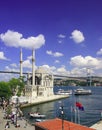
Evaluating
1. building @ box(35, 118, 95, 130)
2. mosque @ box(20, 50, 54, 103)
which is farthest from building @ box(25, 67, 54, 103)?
building @ box(35, 118, 95, 130)

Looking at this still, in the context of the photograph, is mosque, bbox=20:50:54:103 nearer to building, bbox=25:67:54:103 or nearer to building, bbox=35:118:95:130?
building, bbox=25:67:54:103

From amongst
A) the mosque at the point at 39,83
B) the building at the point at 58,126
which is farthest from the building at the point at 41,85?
the building at the point at 58,126

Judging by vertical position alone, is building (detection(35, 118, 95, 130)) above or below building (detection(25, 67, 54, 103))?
below

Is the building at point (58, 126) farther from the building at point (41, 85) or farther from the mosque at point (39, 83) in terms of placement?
the building at point (41, 85)

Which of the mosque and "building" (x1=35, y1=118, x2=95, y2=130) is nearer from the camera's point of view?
"building" (x1=35, y1=118, x2=95, y2=130)

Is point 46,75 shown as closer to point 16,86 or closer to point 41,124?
point 16,86

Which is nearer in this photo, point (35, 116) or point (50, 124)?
point (50, 124)

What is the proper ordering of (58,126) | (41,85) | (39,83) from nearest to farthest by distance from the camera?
1. (58,126)
2. (41,85)
3. (39,83)

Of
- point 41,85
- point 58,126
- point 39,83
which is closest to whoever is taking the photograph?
point 58,126

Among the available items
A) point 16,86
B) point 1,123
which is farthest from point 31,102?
point 1,123

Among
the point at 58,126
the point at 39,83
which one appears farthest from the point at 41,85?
the point at 58,126

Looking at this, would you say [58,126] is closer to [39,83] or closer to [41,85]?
[41,85]

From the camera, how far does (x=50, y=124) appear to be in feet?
107

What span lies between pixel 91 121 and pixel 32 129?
908 inches
